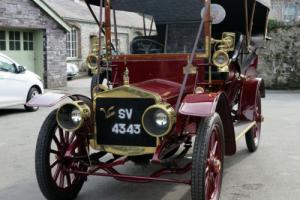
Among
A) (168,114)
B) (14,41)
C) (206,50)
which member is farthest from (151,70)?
(14,41)

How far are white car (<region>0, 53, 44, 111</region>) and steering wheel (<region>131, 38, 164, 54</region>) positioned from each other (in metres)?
6.62

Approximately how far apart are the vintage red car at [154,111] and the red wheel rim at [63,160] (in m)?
0.01

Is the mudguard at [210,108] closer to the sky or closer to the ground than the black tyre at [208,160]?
closer to the sky

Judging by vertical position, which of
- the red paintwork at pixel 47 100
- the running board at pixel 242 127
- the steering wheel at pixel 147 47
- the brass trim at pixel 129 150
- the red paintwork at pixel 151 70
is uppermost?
the steering wheel at pixel 147 47

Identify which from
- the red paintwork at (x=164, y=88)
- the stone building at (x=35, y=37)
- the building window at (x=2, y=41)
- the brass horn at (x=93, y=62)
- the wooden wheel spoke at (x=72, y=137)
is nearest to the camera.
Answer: the red paintwork at (x=164, y=88)

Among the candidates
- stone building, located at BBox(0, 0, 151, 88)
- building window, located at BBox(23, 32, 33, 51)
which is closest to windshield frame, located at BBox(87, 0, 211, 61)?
stone building, located at BBox(0, 0, 151, 88)

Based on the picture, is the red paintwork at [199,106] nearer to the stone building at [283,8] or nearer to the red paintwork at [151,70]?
the red paintwork at [151,70]

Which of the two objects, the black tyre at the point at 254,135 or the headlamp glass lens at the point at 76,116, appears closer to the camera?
the headlamp glass lens at the point at 76,116

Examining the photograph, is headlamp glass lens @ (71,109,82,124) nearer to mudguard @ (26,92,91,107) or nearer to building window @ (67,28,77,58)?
mudguard @ (26,92,91,107)

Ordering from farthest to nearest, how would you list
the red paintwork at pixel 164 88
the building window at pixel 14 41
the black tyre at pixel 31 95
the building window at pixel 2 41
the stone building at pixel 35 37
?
1. the building window at pixel 14 41
2. the building window at pixel 2 41
3. the stone building at pixel 35 37
4. the black tyre at pixel 31 95
5. the red paintwork at pixel 164 88

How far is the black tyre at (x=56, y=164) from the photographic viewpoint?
189 inches

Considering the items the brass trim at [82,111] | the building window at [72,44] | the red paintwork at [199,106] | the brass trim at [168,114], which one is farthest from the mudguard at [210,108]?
the building window at [72,44]

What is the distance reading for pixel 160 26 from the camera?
6.15 metres

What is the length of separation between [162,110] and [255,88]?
3.21 metres
